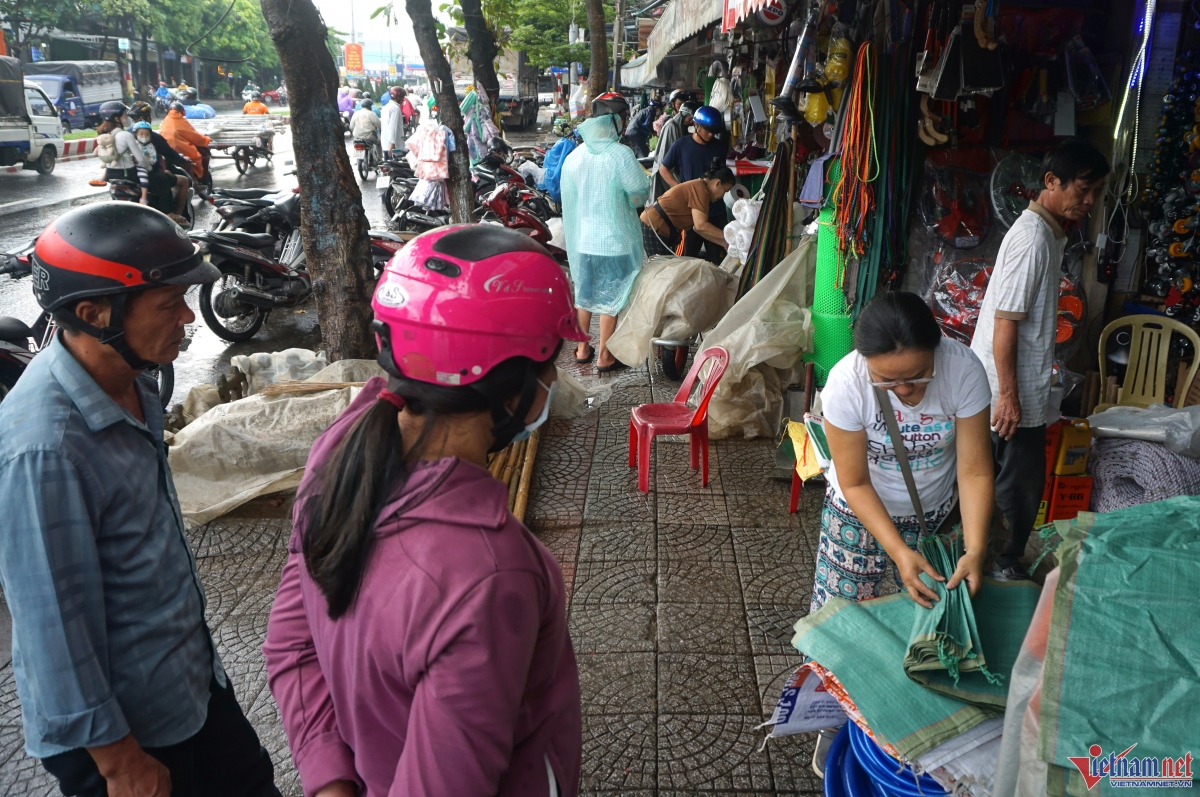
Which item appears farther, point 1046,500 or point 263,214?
point 263,214

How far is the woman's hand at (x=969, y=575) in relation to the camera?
1.97 m

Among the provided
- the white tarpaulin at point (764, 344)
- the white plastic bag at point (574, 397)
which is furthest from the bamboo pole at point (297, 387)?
the white tarpaulin at point (764, 344)

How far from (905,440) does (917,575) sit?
1.54 feet

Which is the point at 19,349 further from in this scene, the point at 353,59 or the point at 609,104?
the point at 353,59

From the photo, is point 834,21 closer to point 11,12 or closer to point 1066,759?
point 1066,759

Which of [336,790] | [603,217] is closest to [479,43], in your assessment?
[603,217]

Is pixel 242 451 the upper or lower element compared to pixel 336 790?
lower

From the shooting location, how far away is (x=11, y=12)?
3120 centimetres

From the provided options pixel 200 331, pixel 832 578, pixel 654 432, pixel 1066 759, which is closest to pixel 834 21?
pixel 654 432

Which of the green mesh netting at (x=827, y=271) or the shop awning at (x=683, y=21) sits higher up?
the shop awning at (x=683, y=21)

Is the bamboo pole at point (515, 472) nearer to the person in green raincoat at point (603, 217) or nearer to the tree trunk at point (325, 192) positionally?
the tree trunk at point (325, 192)

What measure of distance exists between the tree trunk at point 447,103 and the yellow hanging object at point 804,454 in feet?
20.1

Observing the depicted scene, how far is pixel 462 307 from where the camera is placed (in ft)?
3.80

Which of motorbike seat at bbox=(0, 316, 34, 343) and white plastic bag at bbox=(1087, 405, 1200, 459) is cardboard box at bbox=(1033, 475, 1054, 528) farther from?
motorbike seat at bbox=(0, 316, 34, 343)
